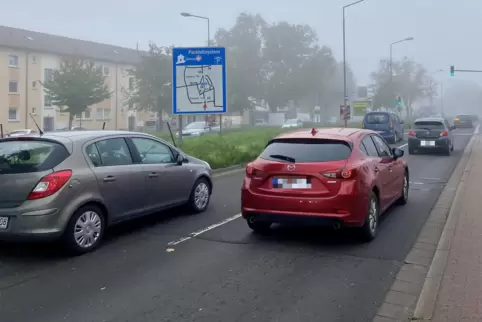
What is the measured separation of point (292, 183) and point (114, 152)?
243cm

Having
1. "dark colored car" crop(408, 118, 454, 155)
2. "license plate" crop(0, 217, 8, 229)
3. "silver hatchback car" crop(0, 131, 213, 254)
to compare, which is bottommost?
"license plate" crop(0, 217, 8, 229)

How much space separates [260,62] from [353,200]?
62948 mm

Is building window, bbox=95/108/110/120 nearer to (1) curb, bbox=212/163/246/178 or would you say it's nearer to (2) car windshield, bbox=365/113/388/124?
(2) car windshield, bbox=365/113/388/124

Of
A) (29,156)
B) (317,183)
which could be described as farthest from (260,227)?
(29,156)

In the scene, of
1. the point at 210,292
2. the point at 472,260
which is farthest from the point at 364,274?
the point at 210,292

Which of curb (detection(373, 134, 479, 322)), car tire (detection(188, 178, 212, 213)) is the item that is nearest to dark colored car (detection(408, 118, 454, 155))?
curb (detection(373, 134, 479, 322))

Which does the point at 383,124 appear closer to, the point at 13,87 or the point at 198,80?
the point at 198,80

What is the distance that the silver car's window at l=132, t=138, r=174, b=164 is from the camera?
26.0ft

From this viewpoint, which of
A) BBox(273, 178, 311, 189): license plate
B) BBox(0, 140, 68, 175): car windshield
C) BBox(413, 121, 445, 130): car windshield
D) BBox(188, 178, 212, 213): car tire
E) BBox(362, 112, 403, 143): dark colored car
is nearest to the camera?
BBox(0, 140, 68, 175): car windshield

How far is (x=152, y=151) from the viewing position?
820cm

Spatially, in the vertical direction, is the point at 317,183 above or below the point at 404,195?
above

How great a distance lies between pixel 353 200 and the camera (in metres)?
6.75

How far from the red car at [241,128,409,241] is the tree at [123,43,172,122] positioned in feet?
131

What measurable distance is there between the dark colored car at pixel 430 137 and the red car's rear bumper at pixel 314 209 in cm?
1601
